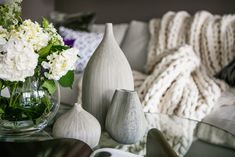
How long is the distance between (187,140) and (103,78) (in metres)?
→ 0.37

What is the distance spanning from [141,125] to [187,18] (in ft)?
5.06

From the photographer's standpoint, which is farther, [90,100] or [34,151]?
[90,100]

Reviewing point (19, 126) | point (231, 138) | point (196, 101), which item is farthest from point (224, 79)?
point (19, 126)

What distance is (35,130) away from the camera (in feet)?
3.27

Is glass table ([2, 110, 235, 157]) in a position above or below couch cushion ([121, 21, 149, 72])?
below

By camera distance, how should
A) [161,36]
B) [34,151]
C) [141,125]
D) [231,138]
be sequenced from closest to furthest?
[34,151], [141,125], [231,138], [161,36]

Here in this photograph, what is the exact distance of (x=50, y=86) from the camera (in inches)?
37.4

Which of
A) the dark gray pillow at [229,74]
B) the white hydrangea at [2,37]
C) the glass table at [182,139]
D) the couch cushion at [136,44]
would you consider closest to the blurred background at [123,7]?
the couch cushion at [136,44]

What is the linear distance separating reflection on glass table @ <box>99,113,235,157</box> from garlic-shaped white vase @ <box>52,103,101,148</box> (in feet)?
0.24

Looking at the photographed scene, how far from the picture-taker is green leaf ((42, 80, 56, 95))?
94cm

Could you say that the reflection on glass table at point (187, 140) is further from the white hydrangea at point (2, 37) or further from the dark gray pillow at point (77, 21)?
the dark gray pillow at point (77, 21)

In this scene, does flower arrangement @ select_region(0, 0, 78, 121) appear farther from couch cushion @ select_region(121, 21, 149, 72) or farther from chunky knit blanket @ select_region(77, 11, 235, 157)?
couch cushion @ select_region(121, 21, 149, 72)

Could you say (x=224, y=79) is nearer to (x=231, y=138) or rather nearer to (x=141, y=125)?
(x=231, y=138)

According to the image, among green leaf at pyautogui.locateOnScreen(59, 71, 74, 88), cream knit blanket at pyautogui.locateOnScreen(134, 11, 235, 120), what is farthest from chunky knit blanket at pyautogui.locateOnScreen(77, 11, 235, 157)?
green leaf at pyautogui.locateOnScreen(59, 71, 74, 88)
